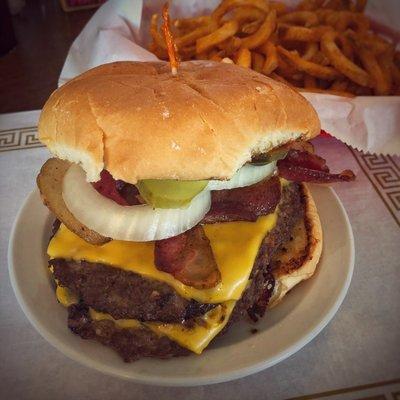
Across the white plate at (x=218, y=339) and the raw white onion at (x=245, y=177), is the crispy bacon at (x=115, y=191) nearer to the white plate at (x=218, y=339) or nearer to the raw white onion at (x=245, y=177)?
the raw white onion at (x=245, y=177)

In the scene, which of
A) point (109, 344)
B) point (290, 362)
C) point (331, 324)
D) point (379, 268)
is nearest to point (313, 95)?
point (379, 268)

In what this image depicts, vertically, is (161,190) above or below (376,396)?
above

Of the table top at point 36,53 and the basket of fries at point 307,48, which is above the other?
the basket of fries at point 307,48

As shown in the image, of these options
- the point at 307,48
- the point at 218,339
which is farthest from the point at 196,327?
the point at 307,48

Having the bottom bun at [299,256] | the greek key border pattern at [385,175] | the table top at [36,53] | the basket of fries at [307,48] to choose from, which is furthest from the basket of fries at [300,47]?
the table top at [36,53]

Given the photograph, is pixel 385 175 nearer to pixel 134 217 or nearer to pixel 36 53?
pixel 134 217

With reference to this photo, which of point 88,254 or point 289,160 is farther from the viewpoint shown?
point 289,160

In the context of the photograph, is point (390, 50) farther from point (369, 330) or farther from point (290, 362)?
point (290, 362)

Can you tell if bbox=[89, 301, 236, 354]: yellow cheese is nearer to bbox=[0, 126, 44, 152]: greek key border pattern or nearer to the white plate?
the white plate
